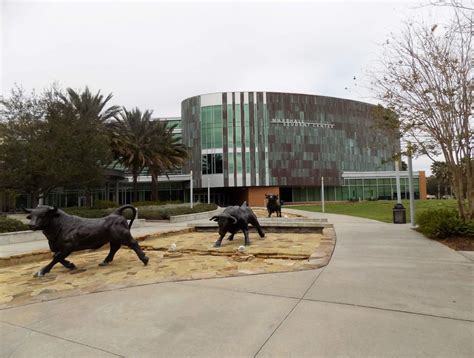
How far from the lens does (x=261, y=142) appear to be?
52.0 metres

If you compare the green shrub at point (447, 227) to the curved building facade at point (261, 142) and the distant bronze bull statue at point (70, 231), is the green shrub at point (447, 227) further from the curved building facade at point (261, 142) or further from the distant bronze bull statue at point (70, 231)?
the curved building facade at point (261, 142)

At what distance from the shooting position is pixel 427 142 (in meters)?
12.1

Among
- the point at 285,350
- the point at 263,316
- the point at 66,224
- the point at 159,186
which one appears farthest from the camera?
the point at 159,186

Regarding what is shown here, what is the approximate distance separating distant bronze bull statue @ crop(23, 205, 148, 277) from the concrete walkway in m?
2.20

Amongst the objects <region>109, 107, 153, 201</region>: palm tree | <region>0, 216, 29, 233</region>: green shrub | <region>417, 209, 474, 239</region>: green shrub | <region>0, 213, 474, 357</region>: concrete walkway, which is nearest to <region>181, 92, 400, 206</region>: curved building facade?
<region>109, 107, 153, 201</region>: palm tree

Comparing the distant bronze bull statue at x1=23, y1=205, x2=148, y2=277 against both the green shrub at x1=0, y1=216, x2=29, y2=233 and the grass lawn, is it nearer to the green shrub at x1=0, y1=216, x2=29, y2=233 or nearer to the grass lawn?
the green shrub at x1=0, y1=216, x2=29, y2=233

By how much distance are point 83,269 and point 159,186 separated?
5139 centimetres

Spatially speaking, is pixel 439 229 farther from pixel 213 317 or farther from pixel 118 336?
pixel 118 336

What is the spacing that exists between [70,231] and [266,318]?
5074 millimetres

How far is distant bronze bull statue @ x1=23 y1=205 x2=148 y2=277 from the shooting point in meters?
6.55

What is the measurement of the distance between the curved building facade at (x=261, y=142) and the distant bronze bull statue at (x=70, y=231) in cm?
4330


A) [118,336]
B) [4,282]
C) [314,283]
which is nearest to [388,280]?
[314,283]

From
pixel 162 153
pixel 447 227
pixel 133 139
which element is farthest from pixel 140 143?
pixel 447 227

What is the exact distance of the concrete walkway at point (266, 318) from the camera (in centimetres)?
313
